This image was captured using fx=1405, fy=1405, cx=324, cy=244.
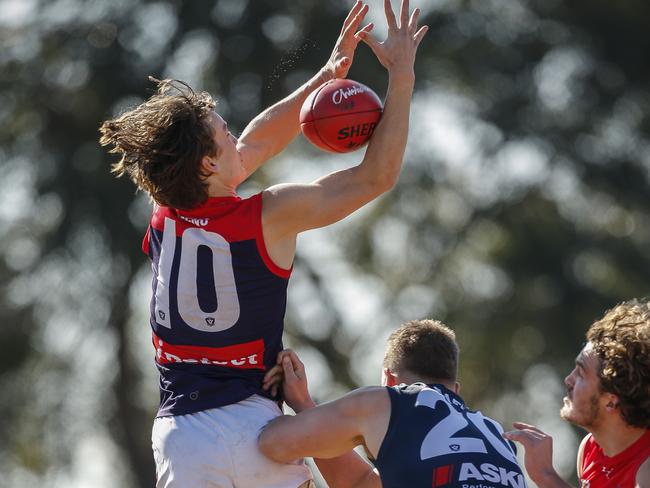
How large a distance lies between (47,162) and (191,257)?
12.8 m

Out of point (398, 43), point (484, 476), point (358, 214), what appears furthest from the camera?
point (358, 214)

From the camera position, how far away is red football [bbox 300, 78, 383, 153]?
5961 millimetres

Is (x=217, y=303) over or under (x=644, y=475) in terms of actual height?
over

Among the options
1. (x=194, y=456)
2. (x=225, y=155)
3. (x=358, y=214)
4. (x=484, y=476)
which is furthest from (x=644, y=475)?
(x=358, y=214)

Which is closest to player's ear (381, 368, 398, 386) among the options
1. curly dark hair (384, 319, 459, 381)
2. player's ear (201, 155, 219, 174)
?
curly dark hair (384, 319, 459, 381)

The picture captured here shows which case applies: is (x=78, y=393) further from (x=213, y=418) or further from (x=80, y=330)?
(x=213, y=418)

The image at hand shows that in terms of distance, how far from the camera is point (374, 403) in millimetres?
5559

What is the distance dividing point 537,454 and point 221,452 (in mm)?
1331

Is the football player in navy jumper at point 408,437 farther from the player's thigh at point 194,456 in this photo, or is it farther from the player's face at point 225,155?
the player's face at point 225,155

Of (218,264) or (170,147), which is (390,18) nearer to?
(170,147)

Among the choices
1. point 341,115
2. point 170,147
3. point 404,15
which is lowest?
point 341,115

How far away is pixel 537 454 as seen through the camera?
5871 millimetres

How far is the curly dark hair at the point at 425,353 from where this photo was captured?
5.88 meters

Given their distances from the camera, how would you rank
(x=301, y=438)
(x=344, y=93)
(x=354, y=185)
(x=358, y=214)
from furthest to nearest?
(x=358, y=214)
(x=344, y=93)
(x=354, y=185)
(x=301, y=438)
